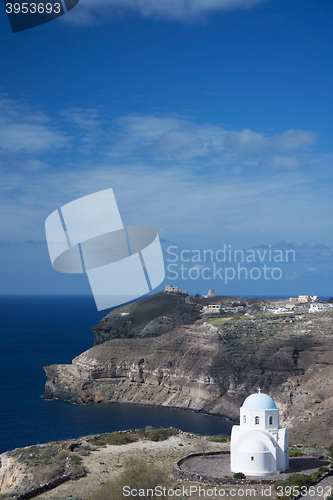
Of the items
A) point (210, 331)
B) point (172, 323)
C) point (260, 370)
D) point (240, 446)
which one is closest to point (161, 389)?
point (210, 331)

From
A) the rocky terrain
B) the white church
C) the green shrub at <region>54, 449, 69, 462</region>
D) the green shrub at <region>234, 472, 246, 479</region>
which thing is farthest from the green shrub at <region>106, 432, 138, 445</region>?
the rocky terrain

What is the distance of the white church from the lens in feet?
93.7

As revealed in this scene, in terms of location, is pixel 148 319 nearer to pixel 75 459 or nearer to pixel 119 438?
pixel 119 438

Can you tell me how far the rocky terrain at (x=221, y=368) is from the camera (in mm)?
70438

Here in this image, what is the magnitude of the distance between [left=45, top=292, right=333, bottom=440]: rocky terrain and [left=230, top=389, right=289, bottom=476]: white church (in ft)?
101

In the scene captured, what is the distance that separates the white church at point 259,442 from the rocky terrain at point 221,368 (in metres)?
30.9

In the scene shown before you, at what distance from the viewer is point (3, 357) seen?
119438mm

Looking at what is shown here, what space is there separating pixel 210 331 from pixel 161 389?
45.7 ft

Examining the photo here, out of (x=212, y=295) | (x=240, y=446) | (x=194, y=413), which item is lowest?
(x=194, y=413)

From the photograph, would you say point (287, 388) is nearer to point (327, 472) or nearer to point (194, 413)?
point (194, 413)

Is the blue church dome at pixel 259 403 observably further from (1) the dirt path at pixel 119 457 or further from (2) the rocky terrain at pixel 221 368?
(2) the rocky terrain at pixel 221 368

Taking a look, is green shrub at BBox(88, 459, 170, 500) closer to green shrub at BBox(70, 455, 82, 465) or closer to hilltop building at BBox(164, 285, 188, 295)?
green shrub at BBox(70, 455, 82, 465)

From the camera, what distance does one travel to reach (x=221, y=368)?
82.4 meters

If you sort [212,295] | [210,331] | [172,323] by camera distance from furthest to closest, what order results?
[212,295] < [172,323] < [210,331]
